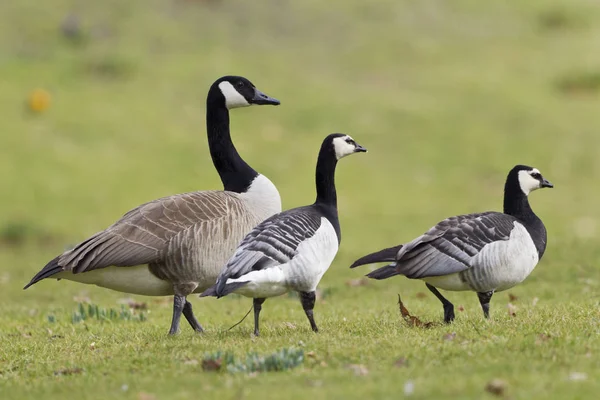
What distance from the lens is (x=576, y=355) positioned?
741 cm

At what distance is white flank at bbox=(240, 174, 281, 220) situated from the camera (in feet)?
37.7

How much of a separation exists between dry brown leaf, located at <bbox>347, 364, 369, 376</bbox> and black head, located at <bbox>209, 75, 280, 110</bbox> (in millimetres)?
5539

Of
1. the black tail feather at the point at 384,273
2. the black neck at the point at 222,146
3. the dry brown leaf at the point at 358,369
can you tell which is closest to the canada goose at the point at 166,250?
the black neck at the point at 222,146

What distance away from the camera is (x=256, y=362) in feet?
24.7

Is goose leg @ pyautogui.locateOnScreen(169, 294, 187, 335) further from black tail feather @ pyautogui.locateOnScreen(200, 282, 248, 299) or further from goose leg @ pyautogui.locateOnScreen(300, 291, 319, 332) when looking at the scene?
black tail feather @ pyautogui.locateOnScreen(200, 282, 248, 299)

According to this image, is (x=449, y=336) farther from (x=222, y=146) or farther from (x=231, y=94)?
(x=231, y=94)

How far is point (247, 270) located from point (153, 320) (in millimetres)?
4150

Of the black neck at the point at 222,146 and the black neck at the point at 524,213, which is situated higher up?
the black neck at the point at 222,146

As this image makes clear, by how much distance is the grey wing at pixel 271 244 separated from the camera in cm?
888

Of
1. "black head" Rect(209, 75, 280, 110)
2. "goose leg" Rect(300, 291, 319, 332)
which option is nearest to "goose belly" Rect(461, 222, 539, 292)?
"goose leg" Rect(300, 291, 319, 332)

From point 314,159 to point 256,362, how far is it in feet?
73.6

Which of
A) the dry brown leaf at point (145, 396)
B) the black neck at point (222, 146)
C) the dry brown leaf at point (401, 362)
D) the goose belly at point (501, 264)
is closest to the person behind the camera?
the dry brown leaf at point (145, 396)

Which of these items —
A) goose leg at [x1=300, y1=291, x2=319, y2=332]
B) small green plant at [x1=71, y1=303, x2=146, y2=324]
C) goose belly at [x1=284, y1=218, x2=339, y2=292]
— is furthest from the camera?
small green plant at [x1=71, y1=303, x2=146, y2=324]

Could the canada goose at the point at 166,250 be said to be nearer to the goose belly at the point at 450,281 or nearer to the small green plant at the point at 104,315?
the small green plant at the point at 104,315
